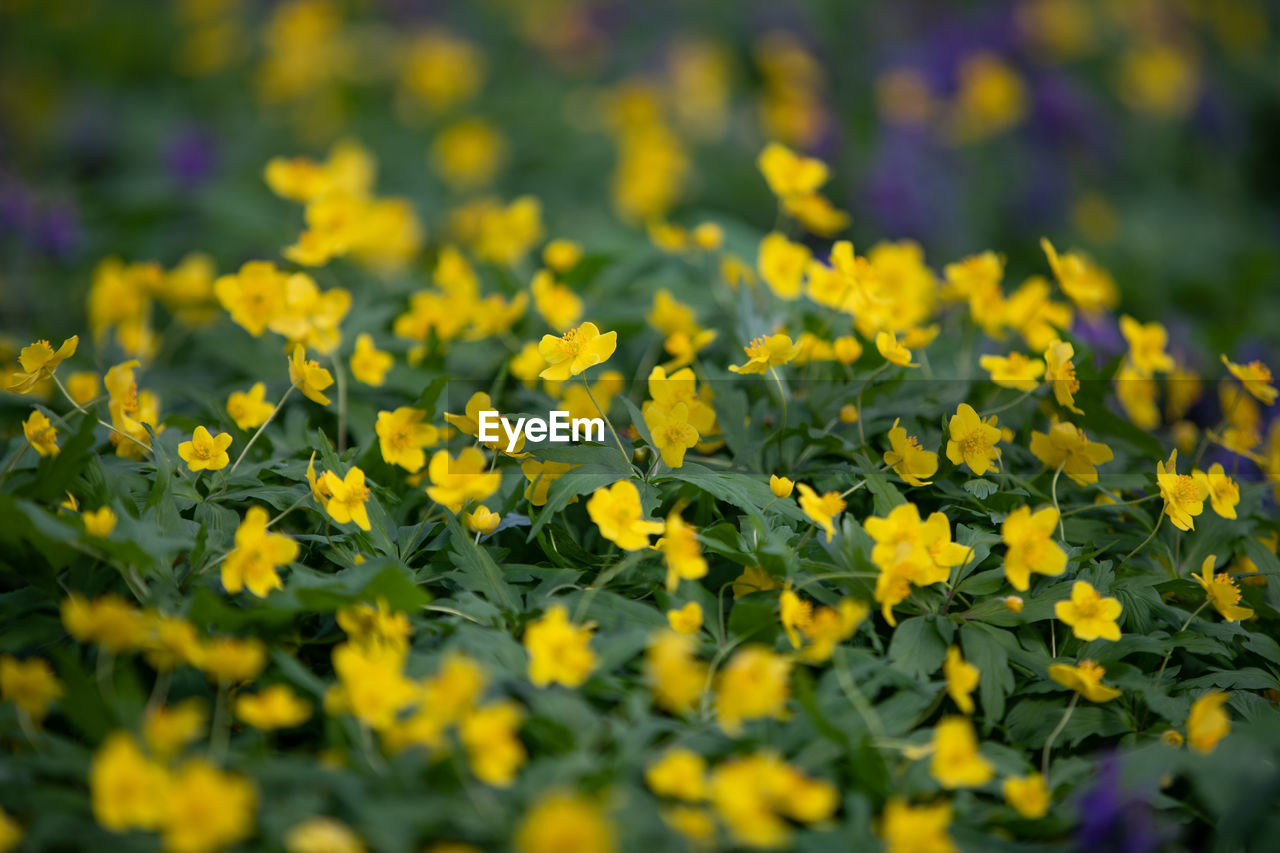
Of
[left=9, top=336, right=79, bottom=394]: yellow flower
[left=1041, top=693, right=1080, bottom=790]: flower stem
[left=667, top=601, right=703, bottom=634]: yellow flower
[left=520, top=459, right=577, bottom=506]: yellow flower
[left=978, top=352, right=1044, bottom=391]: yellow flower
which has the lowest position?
[left=1041, top=693, right=1080, bottom=790]: flower stem

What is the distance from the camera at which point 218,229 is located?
2.99m

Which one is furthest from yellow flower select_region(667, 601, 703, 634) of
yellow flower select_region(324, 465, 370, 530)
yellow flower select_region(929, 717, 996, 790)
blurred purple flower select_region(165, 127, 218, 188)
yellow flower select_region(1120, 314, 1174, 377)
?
blurred purple flower select_region(165, 127, 218, 188)

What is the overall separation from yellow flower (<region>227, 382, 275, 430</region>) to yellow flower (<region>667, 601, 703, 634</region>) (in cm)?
78

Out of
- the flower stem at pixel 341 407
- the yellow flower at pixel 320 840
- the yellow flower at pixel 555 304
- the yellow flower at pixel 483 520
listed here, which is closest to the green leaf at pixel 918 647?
the yellow flower at pixel 483 520

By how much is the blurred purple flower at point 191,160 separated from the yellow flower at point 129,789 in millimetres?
2749

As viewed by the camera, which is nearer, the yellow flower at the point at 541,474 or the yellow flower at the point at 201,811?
the yellow flower at the point at 201,811

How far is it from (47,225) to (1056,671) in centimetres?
274

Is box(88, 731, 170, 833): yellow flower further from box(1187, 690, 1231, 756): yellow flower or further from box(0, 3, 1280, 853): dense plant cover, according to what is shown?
box(1187, 690, 1231, 756): yellow flower

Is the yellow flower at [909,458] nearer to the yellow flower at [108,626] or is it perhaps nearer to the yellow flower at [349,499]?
the yellow flower at [349,499]

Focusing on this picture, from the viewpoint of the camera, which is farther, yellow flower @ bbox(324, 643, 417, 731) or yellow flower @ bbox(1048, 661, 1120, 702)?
yellow flower @ bbox(1048, 661, 1120, 702)

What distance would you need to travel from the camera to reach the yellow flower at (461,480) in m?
1.24

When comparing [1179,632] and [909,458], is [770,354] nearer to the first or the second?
[909,458]

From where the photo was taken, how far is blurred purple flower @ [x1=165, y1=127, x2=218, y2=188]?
316cm

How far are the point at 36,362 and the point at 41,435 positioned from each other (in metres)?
0.10
